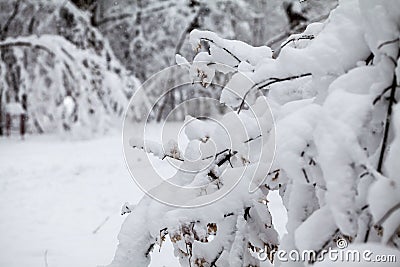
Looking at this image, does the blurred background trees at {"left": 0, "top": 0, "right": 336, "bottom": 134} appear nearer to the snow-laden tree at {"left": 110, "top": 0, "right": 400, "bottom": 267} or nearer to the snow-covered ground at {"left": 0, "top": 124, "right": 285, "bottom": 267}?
the snow-covered ground at {"left": 0, "top": 124, "right": 285, "bottom": 267}

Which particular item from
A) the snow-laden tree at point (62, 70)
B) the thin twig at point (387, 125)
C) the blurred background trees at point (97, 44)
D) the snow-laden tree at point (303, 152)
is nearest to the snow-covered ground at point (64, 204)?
the snow-laden tree at point (303, 152)

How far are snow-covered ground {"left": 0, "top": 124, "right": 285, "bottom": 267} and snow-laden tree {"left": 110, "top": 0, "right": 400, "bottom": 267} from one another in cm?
75

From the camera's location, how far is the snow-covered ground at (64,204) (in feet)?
11.2

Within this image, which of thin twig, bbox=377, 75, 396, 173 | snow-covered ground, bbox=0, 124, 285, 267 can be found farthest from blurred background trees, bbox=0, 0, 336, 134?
thin twig, bbox=377, 75, 396, 173

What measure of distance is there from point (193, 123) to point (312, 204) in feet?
1.95

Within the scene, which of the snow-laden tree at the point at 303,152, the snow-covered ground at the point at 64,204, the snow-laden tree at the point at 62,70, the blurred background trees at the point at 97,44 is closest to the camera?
the snow-laden tree at the point at 303,152

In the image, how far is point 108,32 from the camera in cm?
1569

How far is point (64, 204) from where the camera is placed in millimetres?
5039

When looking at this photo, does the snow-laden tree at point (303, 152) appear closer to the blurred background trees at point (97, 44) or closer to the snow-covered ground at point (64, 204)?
the snow-covered ground at point (64, 204)

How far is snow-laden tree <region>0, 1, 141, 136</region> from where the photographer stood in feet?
24.9

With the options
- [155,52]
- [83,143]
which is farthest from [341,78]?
[155,52]

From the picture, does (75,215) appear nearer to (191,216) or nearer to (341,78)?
(191,216)

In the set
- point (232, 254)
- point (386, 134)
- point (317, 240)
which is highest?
point (386, 134)

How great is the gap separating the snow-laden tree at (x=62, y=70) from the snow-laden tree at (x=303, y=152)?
620cm
